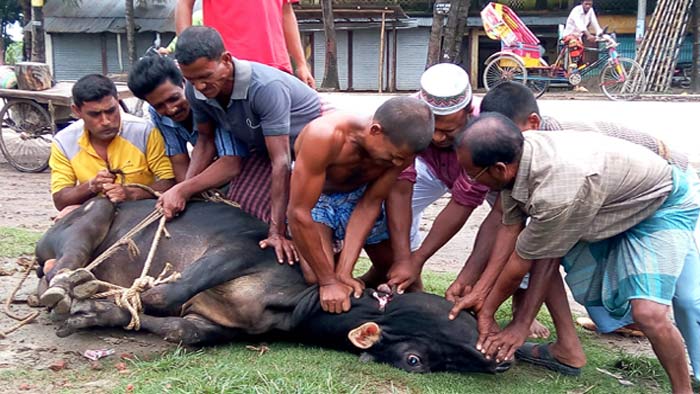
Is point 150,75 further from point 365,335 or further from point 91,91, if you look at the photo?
point 365,335

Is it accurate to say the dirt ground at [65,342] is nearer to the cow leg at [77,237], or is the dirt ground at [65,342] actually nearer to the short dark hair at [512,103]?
the cow leg at [77,237]

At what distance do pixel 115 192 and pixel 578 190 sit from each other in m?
3.00

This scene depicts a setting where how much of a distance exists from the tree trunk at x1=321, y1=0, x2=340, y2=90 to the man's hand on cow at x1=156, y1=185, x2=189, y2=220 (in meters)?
16.9

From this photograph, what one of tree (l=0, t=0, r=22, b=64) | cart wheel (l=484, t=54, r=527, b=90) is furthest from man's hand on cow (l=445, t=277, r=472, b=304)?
tree (l=0, t=0, r=22, b=64)

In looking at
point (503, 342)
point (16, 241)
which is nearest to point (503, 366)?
point (503, 342)

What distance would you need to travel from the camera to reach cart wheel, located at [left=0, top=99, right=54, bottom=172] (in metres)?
11.0

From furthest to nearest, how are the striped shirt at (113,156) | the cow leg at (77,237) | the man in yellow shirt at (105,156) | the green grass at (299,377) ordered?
the striped shirt at (113,156), the man in yellow shirt at (105,156), the cow leg at (77,237), the green grass at (299,377)

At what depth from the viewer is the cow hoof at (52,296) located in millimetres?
3896

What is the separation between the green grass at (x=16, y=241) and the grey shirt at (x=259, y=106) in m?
2.32

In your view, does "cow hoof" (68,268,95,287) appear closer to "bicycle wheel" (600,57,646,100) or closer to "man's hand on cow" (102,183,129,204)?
A: "man's hand on cow" (102,183,129,204)

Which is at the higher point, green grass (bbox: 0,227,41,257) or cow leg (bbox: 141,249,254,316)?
cow leg (bbox: 141,249,254,316)

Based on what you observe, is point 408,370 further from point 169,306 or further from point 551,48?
point 551,48

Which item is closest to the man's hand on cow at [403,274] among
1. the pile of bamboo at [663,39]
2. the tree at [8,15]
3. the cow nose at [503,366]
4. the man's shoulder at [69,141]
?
the cow nose at [503,366]

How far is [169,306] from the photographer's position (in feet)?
14.1
